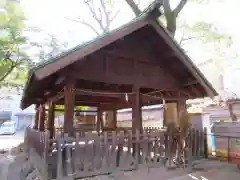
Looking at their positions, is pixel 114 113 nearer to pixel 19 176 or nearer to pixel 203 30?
pixel 19 176

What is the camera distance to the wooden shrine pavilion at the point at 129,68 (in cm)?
602

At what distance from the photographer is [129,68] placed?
769 cm

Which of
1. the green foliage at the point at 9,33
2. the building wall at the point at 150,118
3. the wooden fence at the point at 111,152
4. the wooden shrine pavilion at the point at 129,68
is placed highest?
the green foliage at the point at 9,33

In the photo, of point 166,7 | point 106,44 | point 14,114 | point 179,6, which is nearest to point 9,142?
point 166,7

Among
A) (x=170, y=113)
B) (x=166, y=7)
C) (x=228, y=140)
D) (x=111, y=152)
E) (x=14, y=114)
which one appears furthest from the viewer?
(x=14, y=114)

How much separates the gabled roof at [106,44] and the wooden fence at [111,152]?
5.47ft

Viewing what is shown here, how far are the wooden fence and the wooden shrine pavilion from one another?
2.31ft

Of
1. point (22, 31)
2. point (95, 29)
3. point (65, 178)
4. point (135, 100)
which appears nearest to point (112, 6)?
point (95, 29)

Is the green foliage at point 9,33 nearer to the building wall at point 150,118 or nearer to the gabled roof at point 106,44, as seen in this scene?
the gabled roof at point 106,44

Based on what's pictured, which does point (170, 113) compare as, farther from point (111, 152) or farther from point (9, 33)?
point (9, 33)

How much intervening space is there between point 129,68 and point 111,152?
313 cm

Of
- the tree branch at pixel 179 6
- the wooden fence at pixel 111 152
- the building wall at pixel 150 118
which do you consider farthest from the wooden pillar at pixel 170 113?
the building wall at pixel 150 118

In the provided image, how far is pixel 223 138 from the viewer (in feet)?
28.8

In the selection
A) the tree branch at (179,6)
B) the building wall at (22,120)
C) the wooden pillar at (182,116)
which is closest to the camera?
the wooden pillar at (182,116)
